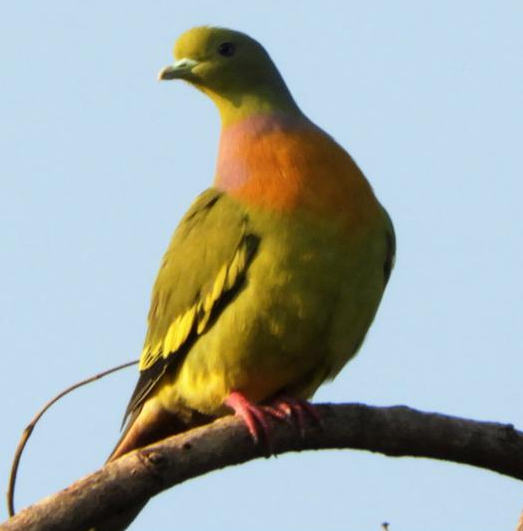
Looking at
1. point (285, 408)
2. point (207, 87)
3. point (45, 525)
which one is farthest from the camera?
point (207, 87)

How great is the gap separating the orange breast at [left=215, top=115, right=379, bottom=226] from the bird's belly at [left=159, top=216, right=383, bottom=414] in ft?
0.55

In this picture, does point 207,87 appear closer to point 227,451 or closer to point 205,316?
point 205,316

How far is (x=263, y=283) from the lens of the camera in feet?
17.8

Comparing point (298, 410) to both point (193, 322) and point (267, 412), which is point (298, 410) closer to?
point (267, 412)

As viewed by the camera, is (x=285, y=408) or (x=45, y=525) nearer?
(x=45, y=525)

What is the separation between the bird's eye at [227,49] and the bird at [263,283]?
29 centimetres

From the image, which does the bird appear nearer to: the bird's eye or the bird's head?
the bird's head

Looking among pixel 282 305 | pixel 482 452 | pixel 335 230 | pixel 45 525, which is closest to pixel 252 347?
pixel 282 305

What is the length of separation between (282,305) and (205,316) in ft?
1.38

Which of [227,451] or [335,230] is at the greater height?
[335,230]

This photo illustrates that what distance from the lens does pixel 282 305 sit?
5387 millimetres

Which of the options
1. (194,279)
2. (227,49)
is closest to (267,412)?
(194,279)

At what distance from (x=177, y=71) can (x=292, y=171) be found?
92 centimetres

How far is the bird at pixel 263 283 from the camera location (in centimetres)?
541
